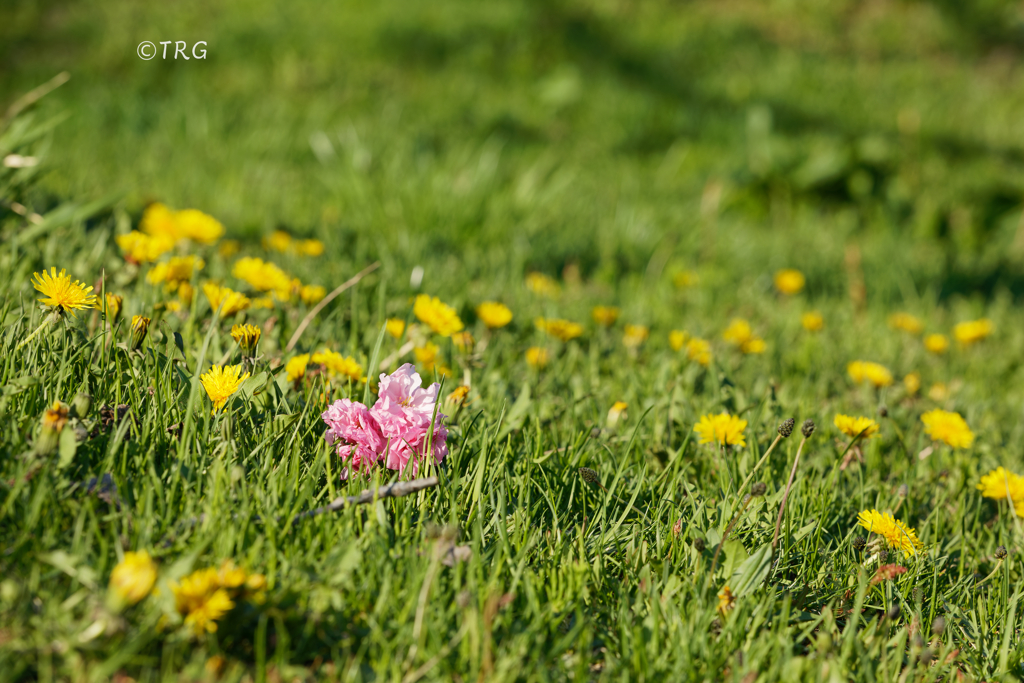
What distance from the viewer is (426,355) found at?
5.63 ft

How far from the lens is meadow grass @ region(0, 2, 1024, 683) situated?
103cm

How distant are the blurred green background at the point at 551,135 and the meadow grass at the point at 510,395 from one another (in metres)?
0.03

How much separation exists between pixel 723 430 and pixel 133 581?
3.58 ft

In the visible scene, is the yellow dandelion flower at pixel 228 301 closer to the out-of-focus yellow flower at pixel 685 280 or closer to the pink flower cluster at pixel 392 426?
the pink flower cluster at pixel 392 426

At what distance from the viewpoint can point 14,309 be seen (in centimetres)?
152

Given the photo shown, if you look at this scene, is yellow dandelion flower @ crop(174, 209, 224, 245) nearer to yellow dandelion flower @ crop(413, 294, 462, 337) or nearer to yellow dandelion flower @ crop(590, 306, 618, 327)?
yellow dandelion flower @ crop(413, 294, 462, 337)

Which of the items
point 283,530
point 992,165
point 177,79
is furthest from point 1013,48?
point 283,530

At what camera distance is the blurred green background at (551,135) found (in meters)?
3.22

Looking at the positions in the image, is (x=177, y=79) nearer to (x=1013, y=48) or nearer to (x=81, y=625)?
(x=81, y=625)

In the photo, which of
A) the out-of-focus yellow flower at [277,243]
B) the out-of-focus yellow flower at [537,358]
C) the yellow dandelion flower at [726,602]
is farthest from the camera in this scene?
the out-of-focus yellow flower at [277,243]

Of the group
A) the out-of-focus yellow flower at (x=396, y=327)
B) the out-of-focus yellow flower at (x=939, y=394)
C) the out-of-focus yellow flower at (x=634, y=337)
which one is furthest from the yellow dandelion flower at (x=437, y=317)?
the out-of-focus yellow flower at (x=939, y=394)

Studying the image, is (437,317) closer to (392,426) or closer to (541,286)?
(392,426)

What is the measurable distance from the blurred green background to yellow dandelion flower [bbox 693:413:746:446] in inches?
51.4

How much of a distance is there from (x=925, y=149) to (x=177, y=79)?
5.21 meters
